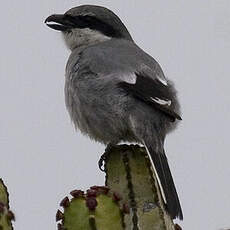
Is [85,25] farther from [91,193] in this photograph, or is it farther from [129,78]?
[91,193]

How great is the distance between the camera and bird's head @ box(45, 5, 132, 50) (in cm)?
480

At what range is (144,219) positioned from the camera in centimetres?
257

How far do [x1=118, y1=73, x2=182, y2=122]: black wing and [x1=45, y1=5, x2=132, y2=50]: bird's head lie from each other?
99 centimetres

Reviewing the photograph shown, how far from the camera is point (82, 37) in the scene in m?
4.80

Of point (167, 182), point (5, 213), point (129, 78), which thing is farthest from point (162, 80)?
point (5, 213)

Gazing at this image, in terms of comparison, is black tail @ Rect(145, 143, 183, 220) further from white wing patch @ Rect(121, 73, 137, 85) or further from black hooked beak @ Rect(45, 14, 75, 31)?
black hooked beak @ Rect(45, 14, 75, 31)

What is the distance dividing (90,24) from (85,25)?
4 cm

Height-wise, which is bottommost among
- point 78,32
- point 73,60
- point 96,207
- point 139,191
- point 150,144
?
point 96,207

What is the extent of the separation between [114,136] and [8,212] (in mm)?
2031

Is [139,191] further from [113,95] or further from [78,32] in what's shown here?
[78,32]

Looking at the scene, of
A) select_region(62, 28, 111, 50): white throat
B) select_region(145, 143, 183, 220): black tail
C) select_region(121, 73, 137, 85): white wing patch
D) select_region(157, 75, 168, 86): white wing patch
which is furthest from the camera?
select_region(62, 28, 111, 50): white throat

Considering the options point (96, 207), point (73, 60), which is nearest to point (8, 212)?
point (96, 207)

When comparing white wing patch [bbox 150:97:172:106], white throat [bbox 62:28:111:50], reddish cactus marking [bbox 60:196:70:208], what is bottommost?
reddish cactus marking [bbox 60:196:70:208]

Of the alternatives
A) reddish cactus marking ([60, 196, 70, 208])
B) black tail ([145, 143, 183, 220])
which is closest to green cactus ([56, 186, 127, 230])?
reddish cactus marking ([60, 196, 70, 208])
